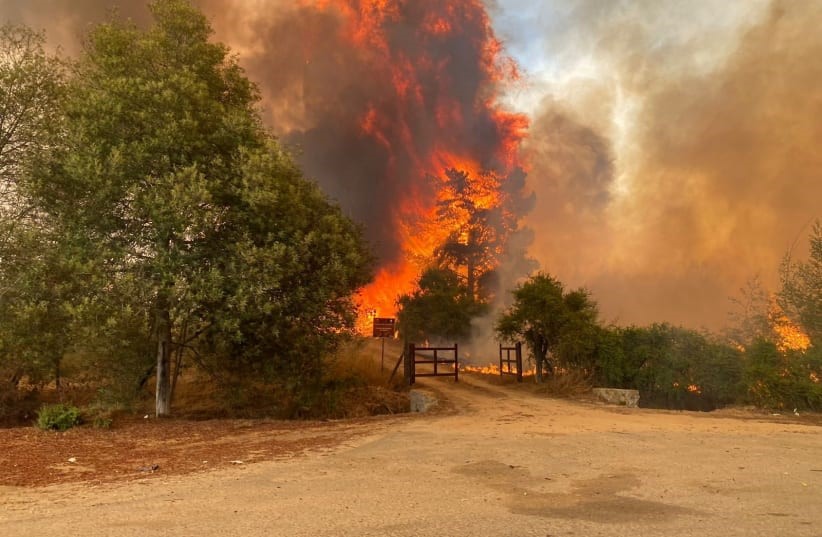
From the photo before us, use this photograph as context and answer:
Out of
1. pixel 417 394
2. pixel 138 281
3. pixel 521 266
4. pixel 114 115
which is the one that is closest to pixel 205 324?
pixel 138 281

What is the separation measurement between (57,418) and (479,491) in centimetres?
1150

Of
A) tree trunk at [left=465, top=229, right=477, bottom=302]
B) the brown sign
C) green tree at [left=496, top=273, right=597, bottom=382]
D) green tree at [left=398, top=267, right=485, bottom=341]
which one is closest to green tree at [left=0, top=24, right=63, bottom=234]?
the brown sign

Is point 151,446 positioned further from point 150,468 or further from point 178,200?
point 178,200

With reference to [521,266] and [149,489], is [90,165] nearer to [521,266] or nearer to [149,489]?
[149,489]

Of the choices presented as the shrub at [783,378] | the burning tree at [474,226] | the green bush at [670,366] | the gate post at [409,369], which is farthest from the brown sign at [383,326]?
the burning tree at [474,226]

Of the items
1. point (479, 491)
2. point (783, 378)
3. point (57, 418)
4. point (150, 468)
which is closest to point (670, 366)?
point (783, 378)

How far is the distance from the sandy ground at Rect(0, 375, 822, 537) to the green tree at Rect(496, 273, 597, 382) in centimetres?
1137

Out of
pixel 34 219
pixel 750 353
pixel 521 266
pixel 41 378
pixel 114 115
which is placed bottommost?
pixel 41 378

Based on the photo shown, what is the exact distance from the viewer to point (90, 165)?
12.4 m

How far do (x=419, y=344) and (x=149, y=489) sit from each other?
145 ft

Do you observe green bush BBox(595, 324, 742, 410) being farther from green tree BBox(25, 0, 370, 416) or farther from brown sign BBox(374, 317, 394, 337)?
green tree BBox(25, 0, 370, 416)

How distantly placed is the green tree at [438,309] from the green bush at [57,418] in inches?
1337

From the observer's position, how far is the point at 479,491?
288 inches

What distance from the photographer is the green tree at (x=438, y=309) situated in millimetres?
48656
